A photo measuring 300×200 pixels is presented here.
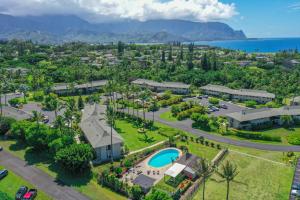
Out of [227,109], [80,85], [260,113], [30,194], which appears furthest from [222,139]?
[80,85]

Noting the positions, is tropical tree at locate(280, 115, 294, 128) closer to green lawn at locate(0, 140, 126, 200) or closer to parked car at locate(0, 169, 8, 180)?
green lawn at locate(0, 140, 126, 200)

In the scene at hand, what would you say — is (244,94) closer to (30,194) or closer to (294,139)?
(294,139)

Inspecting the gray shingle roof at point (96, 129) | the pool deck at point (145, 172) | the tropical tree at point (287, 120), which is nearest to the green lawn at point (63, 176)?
the pool deck at point (145, 172)

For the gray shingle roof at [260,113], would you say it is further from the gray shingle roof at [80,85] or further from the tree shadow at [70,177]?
the gray shingle roof at [80,85]

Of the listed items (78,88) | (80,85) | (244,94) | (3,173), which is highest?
(244,94)

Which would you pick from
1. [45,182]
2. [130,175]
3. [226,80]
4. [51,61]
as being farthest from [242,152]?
[51,61]

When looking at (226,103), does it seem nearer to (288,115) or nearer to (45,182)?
(288,115)
